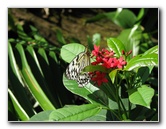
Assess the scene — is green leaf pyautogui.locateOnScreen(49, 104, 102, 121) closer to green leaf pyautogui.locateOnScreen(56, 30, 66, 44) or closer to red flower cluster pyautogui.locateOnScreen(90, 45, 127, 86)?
red flower cluster pyautogui.locateOnScreen(90, 45, 127, 86)

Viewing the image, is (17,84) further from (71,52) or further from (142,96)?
(142,96)

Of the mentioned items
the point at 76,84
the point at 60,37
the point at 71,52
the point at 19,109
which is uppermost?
the point at 60,37

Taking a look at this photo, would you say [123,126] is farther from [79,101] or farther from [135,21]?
[135,21]

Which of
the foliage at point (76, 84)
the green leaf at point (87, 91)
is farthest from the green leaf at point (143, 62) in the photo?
the green leaf at point (87, 91)

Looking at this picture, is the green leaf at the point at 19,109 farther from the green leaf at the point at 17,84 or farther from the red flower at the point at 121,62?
the red flower at the point at 121,62

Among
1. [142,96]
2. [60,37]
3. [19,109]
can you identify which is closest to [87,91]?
[142,96]

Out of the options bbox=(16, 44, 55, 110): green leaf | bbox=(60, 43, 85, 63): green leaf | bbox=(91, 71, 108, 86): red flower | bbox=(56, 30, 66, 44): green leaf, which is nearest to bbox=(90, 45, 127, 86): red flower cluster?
bbox=(91, 71, 108, 86): red flower
